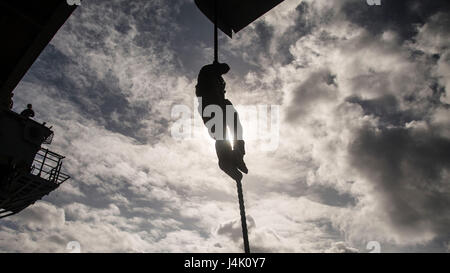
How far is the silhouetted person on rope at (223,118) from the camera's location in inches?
108

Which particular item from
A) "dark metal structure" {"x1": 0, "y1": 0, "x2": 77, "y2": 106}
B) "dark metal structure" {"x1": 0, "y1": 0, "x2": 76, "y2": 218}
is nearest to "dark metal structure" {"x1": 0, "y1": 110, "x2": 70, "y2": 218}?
"dark metal structure" {"x1": 0, "y1": 0, "x2": 76, "y2": 218}

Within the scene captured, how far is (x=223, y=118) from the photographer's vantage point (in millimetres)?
2777

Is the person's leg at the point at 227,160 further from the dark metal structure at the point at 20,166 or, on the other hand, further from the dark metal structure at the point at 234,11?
the dark metal structure at the point at 20,166

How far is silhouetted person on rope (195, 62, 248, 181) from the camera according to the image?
2.75 metres

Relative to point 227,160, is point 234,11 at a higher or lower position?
higher

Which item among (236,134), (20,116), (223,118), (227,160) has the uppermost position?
(20,116)

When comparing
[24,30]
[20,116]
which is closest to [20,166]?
[20,116]

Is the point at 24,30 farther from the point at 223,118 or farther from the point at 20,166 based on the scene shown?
the point at 20,166

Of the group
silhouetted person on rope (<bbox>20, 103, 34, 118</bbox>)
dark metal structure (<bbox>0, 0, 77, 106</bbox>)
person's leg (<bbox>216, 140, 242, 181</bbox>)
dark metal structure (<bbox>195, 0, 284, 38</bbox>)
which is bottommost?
person's leg (<bbox>216, 140, 242, 181</bbox>)

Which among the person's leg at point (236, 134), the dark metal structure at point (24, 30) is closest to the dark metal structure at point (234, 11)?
the person's leg at point (236, 134)

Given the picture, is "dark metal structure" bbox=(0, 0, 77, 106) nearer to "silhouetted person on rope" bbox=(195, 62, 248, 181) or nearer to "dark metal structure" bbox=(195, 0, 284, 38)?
"dark metal structure" bbox=(195, 0, 284, 38)

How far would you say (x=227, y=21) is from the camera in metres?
4.26
